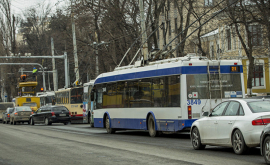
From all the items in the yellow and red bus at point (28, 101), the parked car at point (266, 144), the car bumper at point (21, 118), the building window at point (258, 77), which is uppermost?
the building window at point (258, 77)

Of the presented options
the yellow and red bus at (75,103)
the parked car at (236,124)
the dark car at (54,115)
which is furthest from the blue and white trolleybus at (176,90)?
the yellow and red bus at (75,103)

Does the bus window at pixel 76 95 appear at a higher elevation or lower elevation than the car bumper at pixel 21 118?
higher

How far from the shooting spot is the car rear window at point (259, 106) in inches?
421

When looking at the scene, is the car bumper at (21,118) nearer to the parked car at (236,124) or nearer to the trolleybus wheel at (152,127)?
the trolleybus wheel at (152,127)

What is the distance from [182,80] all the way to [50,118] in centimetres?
2169

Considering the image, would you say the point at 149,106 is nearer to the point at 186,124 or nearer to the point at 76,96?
the point at 186,124

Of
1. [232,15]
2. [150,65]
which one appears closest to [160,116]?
[150,65]

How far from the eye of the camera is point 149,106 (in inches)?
755

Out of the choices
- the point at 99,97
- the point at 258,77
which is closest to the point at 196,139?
the point at 99,97

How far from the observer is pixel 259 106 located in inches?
427

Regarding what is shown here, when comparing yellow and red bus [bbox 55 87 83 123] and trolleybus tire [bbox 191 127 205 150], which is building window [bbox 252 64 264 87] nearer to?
yellow and red bus [bbox 55 87 83 123]

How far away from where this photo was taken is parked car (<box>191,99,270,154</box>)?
1038 cm

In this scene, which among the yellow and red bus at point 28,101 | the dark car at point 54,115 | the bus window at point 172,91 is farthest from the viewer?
the yellow and red bus at point 28,101

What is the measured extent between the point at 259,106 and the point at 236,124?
0.63m
